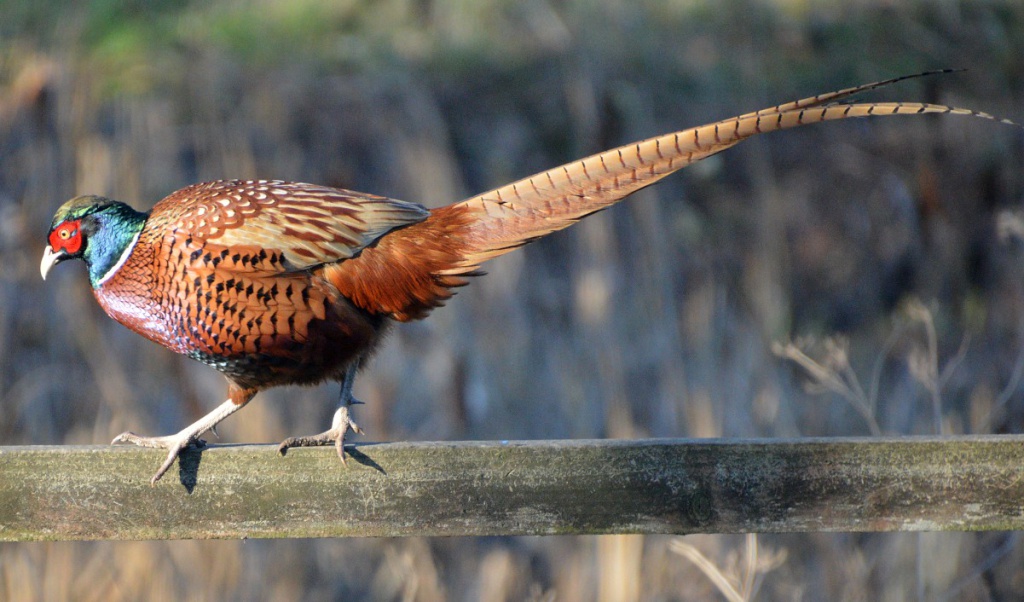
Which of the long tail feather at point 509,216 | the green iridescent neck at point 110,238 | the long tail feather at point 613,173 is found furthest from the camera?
the green iridescent neck at point 110,238

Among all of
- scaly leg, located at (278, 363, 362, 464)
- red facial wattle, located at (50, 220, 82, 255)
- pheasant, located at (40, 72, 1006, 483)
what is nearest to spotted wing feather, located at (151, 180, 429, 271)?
pheasant, located at (40, 72, 1006, 483)

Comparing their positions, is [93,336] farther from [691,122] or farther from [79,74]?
[691,122]

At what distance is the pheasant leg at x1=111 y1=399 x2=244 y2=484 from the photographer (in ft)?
7.79

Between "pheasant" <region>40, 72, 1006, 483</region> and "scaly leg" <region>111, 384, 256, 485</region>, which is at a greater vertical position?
"pheasant" <region>40, 72, 1006, 483</region>

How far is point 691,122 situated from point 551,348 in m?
1.96

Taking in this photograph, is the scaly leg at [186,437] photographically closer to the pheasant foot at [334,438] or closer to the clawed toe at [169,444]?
the clawed toe at [169,444]

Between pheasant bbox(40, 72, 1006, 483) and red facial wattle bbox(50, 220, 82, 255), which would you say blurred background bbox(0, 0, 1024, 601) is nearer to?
pheasant bbox(40, 72, 1006, 483)

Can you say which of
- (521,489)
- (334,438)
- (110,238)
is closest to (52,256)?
(110,238)

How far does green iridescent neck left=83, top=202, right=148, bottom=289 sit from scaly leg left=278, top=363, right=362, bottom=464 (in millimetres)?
717

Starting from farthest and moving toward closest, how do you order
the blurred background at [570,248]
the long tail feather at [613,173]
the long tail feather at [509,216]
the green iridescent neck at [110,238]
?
the blurred background at [570,248], the green iridescent neck at [110,238], the long tail feather at [509,216], the long tail feather at [613,173]

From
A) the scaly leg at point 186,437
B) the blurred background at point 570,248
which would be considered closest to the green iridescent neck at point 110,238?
the scaly leg at point 186,437

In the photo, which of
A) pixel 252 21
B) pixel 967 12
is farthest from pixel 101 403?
Result: pixel 967 12

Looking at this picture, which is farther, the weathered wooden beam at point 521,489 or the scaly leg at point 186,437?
the scaly leg at point 186,437

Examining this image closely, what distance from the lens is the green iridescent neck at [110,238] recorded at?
286 centimetres
